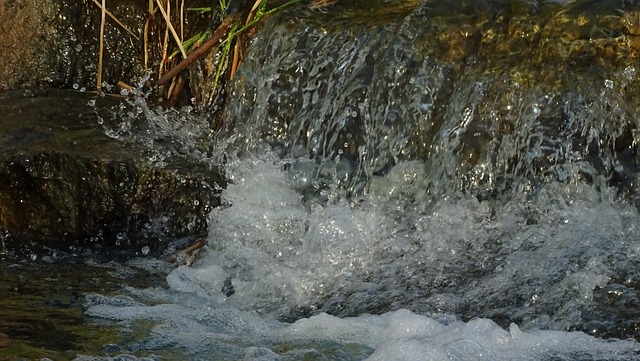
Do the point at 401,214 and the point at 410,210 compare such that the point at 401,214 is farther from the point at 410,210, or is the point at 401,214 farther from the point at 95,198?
the point at 95,198

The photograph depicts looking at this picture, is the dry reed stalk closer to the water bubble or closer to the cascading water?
the cascading water

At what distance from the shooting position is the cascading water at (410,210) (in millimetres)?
3842

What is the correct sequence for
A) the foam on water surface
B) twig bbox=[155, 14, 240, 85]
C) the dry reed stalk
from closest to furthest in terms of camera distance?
the foam on water surface
twig bbox=[155, 14, 240, 85]
the dry reed stalk

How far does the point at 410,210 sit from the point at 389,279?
658 millimetres

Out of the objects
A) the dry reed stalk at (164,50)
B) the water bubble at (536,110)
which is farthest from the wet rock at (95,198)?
the water bubble at (536,110)

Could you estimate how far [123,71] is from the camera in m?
6.23

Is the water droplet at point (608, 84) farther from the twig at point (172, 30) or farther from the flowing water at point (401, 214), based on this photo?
the twig at point (172, 30)

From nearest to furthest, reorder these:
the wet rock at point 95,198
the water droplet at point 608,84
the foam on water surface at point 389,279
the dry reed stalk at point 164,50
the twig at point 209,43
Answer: the foam on water surface at point 389,279
the water droplet at point 608,84
the wet rock at point 95,198
the twig at point 209,43
the dry reed stalk at point 164,50

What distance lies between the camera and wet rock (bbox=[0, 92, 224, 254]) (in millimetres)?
4945

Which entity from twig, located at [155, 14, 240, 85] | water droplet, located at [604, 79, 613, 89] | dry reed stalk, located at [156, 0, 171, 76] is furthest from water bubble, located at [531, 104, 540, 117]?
dry reed stalk, located at [156, 0, 171, 76]

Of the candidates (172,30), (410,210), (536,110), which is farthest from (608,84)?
(172,30)

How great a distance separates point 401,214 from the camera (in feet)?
16.0

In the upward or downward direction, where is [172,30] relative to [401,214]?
upward

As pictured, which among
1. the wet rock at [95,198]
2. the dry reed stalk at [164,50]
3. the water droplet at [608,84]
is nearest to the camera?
the water droplet at [608,84]
